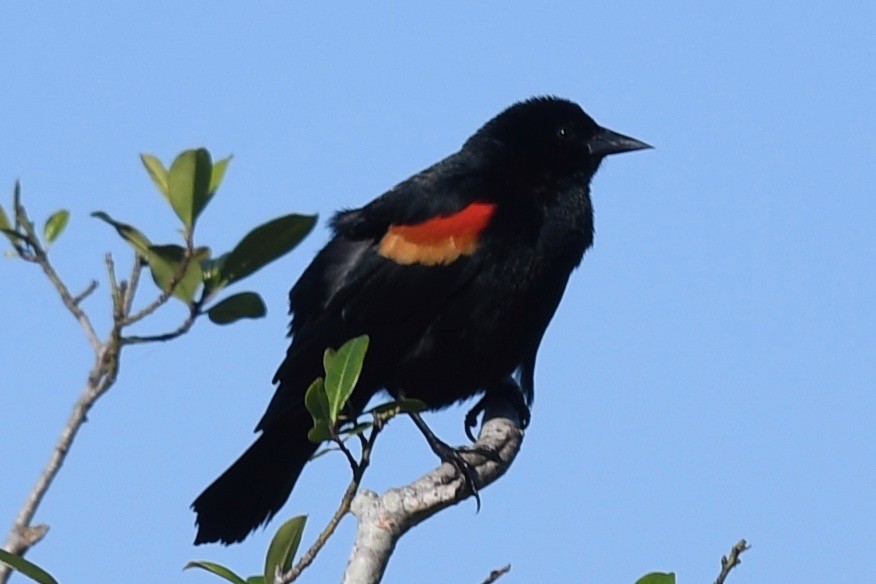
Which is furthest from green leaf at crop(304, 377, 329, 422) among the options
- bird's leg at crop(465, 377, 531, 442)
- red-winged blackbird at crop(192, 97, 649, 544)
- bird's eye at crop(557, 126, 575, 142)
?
bird's eye at crop(557, 126, 575, 142)

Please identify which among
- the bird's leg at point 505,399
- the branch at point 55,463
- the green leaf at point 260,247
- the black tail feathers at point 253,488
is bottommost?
the branch at point 55,463

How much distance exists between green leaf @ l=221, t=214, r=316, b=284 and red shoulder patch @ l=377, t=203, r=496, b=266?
208 centimetres

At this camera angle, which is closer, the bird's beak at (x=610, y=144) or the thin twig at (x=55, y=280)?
the thin twig at (x=55, y=280)

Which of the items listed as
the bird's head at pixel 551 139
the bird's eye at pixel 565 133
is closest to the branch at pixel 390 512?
the bird's head at pixel 551 139

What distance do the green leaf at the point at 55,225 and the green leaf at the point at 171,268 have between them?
37cm

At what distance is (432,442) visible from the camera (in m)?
3.90

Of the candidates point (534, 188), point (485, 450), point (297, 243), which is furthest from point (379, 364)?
point (297, 243)

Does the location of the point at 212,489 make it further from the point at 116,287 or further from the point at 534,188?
the point at 116,287

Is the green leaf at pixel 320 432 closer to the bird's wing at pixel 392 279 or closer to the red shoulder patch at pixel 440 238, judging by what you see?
the bird's wing at pixel 392 279

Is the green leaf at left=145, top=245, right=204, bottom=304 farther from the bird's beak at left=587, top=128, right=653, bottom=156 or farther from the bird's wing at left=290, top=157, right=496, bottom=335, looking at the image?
Result: the bird's beak at left=587, top=128, right=653, bottom=156

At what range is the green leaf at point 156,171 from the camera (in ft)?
7.25

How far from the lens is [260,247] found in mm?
1991

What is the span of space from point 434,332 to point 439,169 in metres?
0.66

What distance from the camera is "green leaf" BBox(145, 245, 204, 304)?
1879 millimetres
